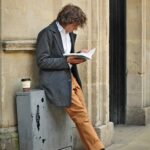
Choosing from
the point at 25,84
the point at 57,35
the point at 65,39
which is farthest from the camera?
the point at 65,39

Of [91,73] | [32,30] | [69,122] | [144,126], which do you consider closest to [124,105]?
[144,126]

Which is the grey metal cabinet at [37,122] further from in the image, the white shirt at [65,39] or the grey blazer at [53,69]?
the white shirt at [65,39]

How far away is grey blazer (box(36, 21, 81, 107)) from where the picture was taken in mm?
6094

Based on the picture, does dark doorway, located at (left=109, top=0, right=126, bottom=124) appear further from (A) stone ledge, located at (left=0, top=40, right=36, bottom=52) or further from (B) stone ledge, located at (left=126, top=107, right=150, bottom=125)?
(A) stone ledge, located at (left=0, top=40, right=36, bottom=52)

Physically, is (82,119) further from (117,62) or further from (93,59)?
(117,62)

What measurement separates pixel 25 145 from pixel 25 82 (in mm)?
730

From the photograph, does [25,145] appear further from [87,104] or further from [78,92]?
[87,104]

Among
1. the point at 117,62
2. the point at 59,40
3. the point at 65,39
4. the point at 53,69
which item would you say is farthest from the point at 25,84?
the point at 117,62

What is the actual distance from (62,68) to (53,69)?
107 millimetres

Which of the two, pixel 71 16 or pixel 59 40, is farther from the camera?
pixel 59 40

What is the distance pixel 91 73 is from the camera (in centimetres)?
767

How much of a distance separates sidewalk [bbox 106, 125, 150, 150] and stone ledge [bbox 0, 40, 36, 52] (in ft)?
7.82

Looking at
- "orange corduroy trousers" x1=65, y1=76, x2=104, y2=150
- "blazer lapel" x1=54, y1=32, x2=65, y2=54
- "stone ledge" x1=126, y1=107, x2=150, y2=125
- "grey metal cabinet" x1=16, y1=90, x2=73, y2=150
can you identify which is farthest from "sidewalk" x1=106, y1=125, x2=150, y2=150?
"blazer lapel" x1=54, y1=32, x2=65, y2=54

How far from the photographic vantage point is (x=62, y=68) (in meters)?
6.12
